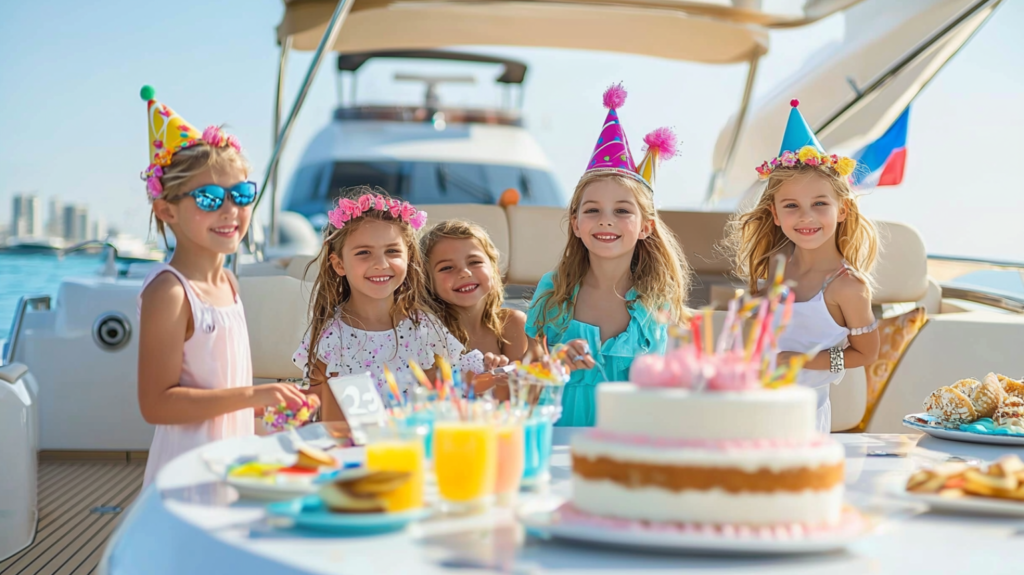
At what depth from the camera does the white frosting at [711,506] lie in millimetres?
802

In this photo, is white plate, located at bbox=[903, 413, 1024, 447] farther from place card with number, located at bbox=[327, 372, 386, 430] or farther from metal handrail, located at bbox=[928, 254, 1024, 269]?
metal handrail, located at bbox=[928, 254, 1024, 269]

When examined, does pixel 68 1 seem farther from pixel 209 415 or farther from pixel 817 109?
pixel 209 415

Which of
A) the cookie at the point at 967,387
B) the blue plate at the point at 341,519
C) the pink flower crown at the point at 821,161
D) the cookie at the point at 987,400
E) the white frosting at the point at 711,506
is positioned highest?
the pink flower crown at the point at 821,161

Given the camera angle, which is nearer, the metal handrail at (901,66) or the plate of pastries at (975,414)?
the plate of pastries at (975,414)

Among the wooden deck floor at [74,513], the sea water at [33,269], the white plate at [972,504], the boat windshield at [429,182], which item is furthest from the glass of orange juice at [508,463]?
the boat windshield at [429,182]

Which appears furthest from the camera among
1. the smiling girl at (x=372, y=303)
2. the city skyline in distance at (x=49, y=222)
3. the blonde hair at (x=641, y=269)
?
the city skyline in distance at (x=49, y=222)

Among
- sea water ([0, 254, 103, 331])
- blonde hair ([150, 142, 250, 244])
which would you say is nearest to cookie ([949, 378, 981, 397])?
blonde hair ([150, 142, 250, 244])

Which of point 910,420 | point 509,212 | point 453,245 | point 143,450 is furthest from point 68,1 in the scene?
point 910,420

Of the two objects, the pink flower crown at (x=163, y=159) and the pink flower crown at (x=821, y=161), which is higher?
the pink flower crown at (x=821, y=161)

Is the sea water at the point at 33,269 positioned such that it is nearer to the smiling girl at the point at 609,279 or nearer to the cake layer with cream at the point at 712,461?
the smiling girl at the point at 609,279

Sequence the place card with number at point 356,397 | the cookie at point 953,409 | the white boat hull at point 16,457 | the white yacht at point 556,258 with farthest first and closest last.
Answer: the white yacht at point 556,258, the white boat hull at point 16,457, the cookie at point 953,409, the place card with number at point 356,397

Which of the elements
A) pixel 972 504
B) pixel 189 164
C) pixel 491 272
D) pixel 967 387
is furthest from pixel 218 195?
pixel 967 387

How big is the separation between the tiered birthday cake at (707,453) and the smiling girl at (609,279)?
3.66 feet

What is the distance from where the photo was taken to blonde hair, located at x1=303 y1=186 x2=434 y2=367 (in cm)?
204
